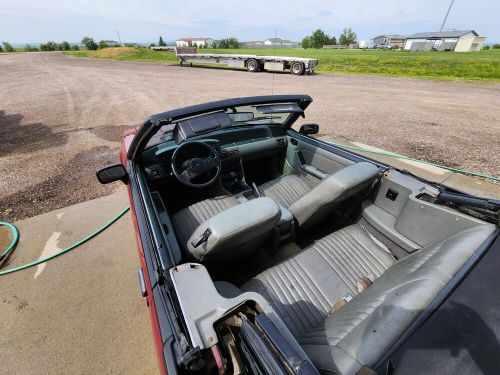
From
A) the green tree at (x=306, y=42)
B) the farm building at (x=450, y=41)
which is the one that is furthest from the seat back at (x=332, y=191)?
the green tree at (x=306, y=42)

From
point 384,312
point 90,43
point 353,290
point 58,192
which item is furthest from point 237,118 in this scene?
point 90,43

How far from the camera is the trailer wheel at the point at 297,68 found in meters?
16.1

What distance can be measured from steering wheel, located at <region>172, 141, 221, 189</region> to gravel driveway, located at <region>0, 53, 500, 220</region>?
2236 millimetres

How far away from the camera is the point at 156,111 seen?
8586mm

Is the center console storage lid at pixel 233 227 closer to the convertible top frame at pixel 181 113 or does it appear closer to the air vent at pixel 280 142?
the convertible top frame at pixel 181 113

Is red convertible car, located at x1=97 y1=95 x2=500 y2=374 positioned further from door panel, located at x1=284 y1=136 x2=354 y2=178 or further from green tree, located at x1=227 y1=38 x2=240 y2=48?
green tree, located at x1=227 y1=38 x2=240 y2=48

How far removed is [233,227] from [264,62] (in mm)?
18810

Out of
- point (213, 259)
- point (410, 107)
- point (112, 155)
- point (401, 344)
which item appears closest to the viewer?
point (401, 344)

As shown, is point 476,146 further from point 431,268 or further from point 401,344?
point 401,344

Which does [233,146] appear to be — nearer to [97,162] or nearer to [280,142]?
[280,142]

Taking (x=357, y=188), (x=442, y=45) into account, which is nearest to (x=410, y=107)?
(x=357, y=188)

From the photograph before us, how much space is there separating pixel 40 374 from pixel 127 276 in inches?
38.3

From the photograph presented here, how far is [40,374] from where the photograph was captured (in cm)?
201

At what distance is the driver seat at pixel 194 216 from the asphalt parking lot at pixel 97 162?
0.86 meters
